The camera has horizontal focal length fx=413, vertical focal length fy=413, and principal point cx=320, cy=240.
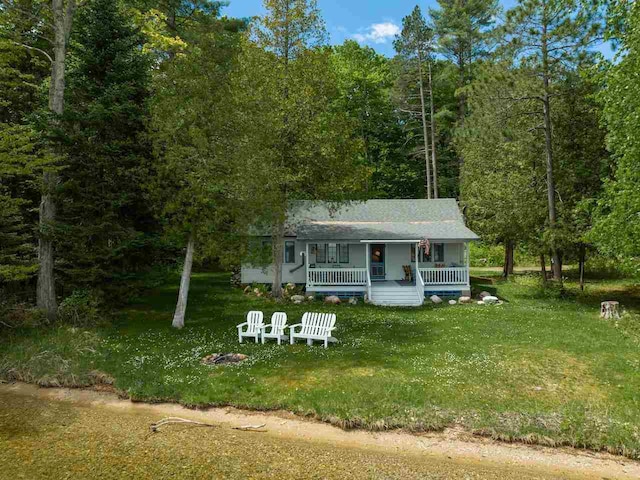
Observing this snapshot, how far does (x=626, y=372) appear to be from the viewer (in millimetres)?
9820

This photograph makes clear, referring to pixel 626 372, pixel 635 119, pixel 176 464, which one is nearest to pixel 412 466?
pixel 176 464

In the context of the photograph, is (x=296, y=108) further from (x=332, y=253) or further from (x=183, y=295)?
(x=183, y=295)

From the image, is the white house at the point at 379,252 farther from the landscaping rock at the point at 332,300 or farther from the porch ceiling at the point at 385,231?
the landscaping rock at the point at 332,300

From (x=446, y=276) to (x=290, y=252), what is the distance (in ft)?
26.8

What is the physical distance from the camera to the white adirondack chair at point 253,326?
1255cm

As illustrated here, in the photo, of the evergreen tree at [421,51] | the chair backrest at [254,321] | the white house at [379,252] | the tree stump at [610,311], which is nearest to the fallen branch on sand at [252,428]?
the chair backrest at [254,321]

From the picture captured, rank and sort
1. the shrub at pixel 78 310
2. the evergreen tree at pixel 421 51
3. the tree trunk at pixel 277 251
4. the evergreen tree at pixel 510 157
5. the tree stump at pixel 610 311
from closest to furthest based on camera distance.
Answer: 1. the shrub at pixel 78 310
2. the tree stump at pixel 610 311
3. the tree trunk at pixel 277 251
4. the evergreen tree at pixel 510 157
5. the evergreen tree at pixel 421 51

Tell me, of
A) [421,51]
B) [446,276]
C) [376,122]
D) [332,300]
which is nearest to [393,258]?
[446,276]

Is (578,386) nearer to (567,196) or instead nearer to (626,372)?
(626,372)

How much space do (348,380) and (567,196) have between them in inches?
700

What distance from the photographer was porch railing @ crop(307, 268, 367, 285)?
2044 centimetres

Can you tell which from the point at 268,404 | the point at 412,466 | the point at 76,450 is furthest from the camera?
the point at 268,404

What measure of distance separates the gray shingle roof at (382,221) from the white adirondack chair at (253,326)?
8.38 m

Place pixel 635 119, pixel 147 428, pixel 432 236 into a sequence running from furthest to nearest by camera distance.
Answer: pixel 432 236
pixel 635 119
pixel 147 428
